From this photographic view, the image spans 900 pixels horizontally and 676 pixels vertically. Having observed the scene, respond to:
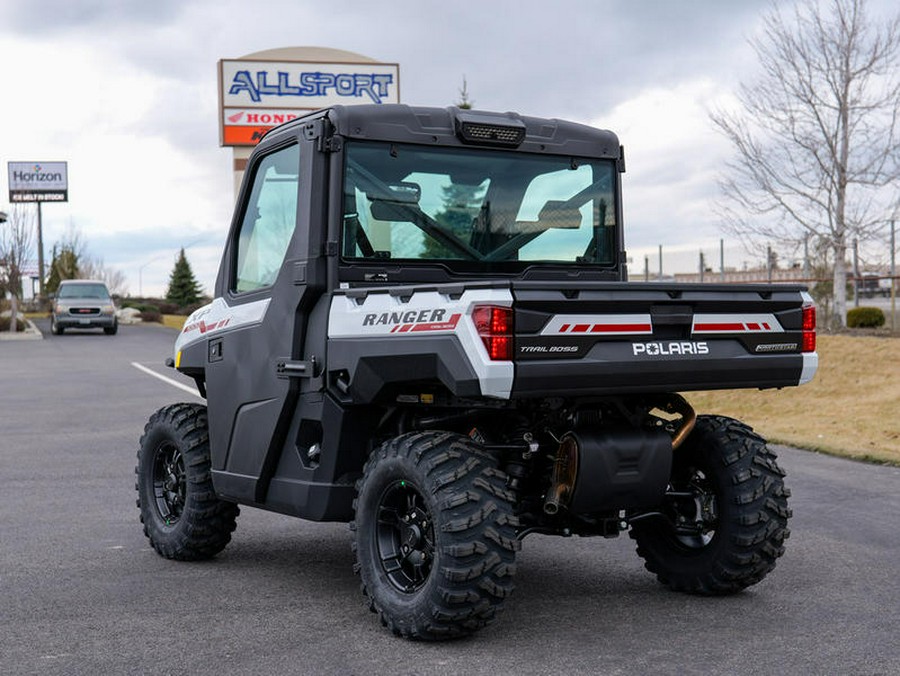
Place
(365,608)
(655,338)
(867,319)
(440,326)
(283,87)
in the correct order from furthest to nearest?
(283,87) → (867,319) → (365,608) → (655,338) → (440,326)

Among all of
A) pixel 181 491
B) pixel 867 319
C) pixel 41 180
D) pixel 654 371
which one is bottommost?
pixel 181 491

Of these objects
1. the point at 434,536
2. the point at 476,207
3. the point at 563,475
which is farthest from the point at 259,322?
the point at 563,475

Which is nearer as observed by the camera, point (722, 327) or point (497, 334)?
point (497, 334)

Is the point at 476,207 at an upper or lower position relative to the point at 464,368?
upper

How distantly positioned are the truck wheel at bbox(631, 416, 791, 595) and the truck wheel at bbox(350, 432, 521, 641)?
4.40 feet

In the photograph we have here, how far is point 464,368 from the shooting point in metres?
5.18

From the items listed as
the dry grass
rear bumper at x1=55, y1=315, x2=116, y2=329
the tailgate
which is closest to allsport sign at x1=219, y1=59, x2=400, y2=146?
rear bumper at x1=55, y1=315, x2=116, y2=329

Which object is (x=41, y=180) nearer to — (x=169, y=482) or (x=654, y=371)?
(x=169, y=482)

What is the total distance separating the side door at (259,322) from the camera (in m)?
6.32

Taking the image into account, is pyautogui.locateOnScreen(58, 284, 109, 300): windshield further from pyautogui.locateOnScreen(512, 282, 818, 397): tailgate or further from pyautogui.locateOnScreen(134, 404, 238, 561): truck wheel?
pyautogui.locateOnScreen(512, 282, 818, 397): tailgate

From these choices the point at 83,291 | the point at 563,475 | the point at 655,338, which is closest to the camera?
the point at 655,338

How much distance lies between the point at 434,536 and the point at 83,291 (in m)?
39.0

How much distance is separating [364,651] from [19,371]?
72.9ft

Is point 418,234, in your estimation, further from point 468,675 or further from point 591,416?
point 468,675
